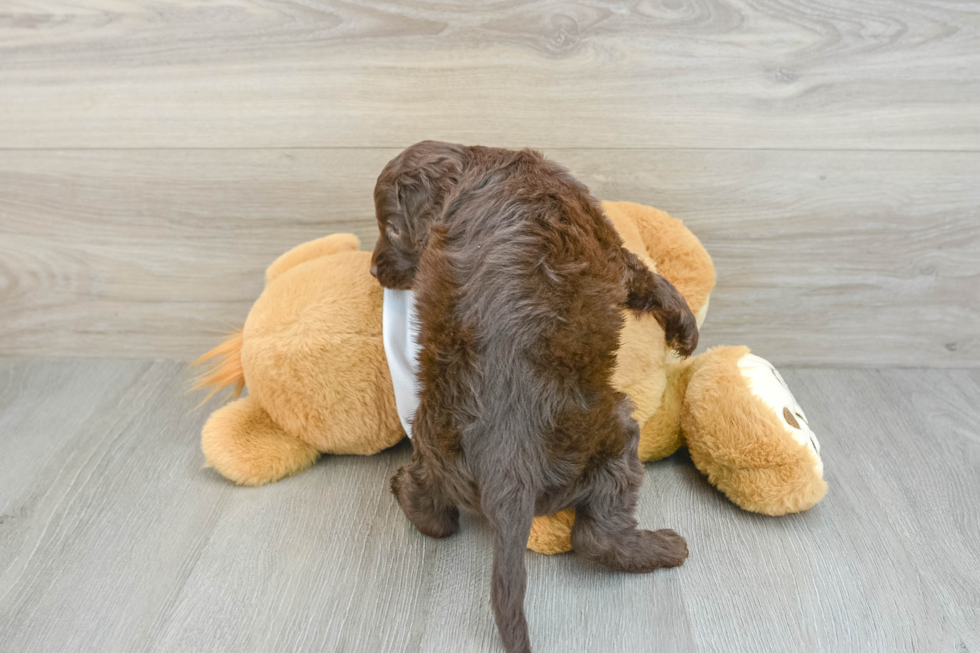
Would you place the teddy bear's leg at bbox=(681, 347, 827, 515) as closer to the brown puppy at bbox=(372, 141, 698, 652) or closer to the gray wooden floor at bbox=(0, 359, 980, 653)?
the gray wooden floor at bbox=(0, 359, 980, 653)

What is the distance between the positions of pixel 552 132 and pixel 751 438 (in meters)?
0.57

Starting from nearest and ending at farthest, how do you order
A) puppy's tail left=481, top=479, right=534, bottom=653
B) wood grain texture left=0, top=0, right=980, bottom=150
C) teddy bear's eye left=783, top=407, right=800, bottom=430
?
puppy's tail left=481, top=479, right=534, bottom=653 → teddy bear's eye left=783, top=407, right=800, bottom=430 → wood grain texture left=0, top=0, right=980, bottom=150

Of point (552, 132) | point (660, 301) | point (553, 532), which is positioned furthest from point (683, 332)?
point (552, 132)

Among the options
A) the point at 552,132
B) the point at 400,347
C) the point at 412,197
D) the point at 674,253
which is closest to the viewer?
the point at 412,197

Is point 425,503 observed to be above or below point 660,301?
below

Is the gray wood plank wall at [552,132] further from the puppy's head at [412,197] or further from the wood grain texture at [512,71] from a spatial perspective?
the puppy's head at [412,197]

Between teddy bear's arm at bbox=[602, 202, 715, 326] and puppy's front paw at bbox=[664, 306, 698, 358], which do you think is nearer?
puppy's front paw at bbox=[664, 306, 698, 358]

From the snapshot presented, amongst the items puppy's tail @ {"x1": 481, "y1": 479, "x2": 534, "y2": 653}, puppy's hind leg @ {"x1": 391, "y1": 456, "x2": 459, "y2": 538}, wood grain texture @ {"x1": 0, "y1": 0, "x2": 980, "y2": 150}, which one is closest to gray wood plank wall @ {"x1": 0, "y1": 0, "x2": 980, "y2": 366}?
wood grain texture @ {"x1": 0, "y1": 0, "x2": 980, "y2": 150}

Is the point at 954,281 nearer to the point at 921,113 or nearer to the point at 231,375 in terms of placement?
the point at 921,113

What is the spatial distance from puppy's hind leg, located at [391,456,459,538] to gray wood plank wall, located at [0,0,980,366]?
52 cm

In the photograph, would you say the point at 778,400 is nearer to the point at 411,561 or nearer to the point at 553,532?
the point at 553,532

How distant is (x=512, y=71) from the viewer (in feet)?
3.61

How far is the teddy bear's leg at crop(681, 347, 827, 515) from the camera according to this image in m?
0.89

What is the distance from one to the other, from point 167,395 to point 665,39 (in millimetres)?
1049
